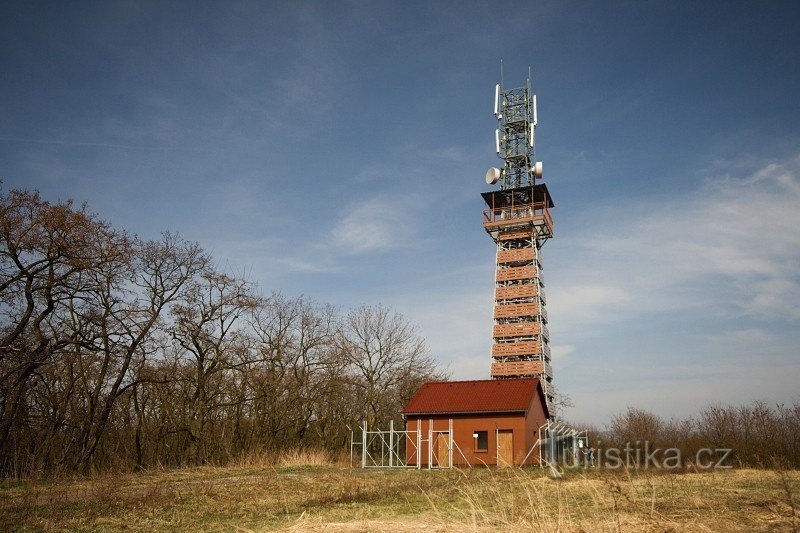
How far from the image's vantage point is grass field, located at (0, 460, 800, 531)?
7547mm

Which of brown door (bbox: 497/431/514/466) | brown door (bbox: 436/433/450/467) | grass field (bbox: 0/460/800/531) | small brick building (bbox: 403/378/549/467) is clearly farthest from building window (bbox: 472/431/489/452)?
grass field (bbox: 0/460/800/531)

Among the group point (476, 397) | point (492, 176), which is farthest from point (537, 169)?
point (476, 397)

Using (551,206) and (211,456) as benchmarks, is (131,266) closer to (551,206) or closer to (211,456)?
(211,456)

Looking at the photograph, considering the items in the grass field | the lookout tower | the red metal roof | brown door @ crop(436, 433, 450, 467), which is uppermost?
the lookout tower

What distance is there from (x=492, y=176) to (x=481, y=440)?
28.8m

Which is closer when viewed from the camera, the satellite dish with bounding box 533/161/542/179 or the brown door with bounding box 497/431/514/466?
the brown door with bounding box 497/431/514/466

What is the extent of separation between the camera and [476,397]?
111 feet

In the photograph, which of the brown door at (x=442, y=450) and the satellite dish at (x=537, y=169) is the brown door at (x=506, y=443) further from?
the satellite dish at (x=537, y=169)

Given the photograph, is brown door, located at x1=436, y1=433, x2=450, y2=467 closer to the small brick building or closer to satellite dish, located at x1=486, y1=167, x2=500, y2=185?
the small brick building

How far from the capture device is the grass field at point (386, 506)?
7.55 metres

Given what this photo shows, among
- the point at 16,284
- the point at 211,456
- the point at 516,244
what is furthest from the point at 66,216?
the point at 516,244

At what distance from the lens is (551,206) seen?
56.8 metres

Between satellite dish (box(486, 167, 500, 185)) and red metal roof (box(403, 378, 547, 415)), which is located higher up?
satellite dish (box(486, 167, 500, 185))

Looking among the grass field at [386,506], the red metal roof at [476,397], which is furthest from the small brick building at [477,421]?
the grass field at [386,506]
